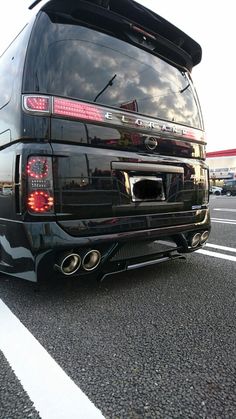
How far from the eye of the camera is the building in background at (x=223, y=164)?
5284cm

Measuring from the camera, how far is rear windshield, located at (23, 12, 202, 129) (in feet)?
7.56

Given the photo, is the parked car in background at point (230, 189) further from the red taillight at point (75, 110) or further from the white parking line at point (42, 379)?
the white parking line at point (42, 379)

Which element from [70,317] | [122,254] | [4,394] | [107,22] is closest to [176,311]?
[122,254]

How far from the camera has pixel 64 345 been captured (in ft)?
6.82

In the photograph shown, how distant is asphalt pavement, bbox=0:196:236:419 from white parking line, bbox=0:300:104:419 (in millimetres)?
36

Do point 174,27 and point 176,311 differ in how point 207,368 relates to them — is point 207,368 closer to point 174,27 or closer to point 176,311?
point 176,311

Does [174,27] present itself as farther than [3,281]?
No

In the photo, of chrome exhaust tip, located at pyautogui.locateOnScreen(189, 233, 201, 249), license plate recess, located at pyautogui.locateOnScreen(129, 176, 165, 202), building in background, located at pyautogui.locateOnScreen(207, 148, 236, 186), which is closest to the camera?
license plate recess, located at pyautogui.locateOnScreen(129, 176, 165, 202)

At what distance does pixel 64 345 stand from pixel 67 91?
70.1 inches

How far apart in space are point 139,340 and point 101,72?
205cm

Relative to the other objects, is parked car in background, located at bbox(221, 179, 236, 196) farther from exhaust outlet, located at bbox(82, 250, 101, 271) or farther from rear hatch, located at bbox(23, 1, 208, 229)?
exhaust outlet, located at bbox(82, 250, 101, 271)

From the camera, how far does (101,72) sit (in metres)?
2.57

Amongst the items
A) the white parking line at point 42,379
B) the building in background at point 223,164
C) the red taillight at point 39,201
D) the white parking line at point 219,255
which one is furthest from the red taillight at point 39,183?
the building in background at point 223,164

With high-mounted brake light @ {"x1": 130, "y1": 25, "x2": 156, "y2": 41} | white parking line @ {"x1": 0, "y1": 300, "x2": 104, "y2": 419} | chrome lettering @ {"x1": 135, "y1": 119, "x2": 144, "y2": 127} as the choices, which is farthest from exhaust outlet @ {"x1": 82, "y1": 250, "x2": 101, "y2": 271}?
high-mounted brake light @ {"x1": 130, "y1": 25, "x2": 156, "y2": 41}
